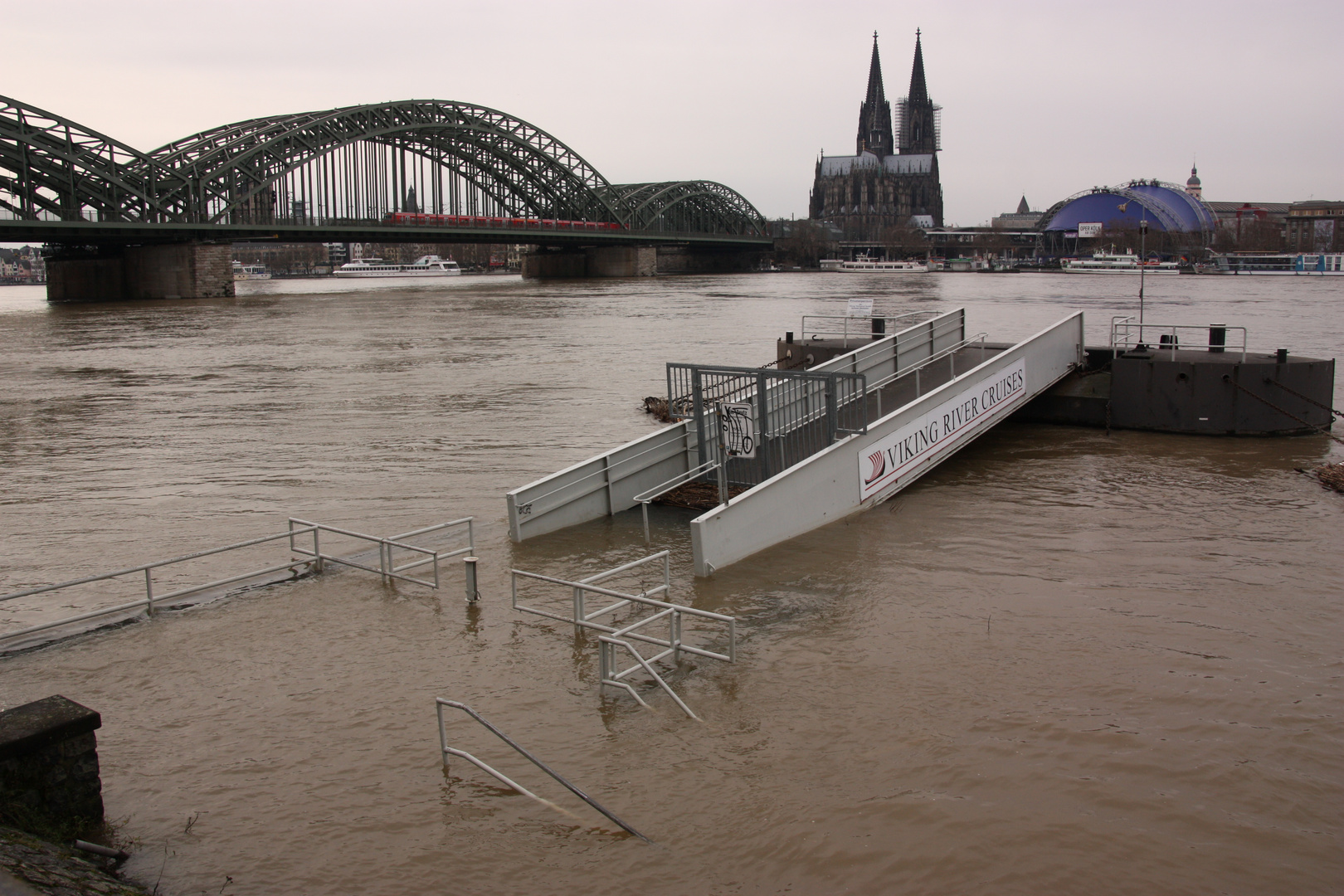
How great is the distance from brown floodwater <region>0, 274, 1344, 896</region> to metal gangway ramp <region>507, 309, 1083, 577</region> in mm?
394

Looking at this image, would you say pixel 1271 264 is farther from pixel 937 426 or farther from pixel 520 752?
pixel 520 752

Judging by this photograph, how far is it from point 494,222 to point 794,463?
350 ft

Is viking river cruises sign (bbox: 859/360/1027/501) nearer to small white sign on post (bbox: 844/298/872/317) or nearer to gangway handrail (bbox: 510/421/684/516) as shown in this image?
gangway handrail (bbox: 510/421/684/516)

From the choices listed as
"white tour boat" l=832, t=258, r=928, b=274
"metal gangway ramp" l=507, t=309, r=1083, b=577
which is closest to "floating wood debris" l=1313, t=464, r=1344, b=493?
"metal gangway ramp" l=507, t=309, r=1083, b=577

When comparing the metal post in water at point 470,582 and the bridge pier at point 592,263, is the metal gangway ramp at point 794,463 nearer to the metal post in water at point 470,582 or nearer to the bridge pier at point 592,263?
the metal post in water at point 470,582

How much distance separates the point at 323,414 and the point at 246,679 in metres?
17.3

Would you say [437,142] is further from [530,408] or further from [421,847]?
[421,847]

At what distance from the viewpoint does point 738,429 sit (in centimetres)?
1573

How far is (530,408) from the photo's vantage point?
2716 cm

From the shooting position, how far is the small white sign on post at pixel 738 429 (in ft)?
50.9

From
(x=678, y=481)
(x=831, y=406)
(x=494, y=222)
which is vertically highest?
(x=494, y=222)

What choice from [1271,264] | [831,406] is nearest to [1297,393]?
[831,406]

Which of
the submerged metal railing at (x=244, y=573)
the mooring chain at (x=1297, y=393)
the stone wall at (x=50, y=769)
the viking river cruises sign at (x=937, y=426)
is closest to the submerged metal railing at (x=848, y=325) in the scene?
the viking river cruises sign at (x=937, y=426)

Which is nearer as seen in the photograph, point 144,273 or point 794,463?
point 794,463
